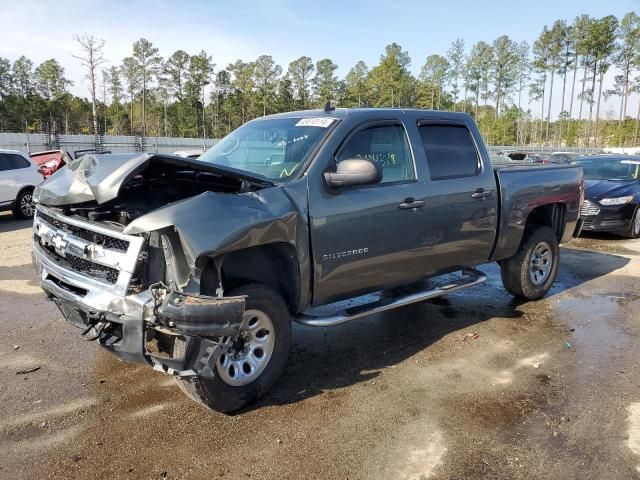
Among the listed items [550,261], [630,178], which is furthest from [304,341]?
[630,178]

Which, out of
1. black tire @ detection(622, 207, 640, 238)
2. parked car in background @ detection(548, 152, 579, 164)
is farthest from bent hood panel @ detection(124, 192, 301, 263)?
parked car in background @ detection(548, 152, 579, 164)

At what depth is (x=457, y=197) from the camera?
4918mm

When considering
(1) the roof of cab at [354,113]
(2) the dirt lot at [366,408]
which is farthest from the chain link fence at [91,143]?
(2) the dirt lot at [366,408]

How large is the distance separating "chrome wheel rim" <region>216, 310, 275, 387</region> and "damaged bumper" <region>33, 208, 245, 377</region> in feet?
1.02

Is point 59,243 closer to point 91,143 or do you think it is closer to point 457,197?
point 457,197

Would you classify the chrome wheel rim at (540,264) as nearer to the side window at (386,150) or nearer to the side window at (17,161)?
the side window at (386,150)

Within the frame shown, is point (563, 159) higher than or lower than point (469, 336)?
higher

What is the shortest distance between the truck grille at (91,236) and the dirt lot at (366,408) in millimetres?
1183

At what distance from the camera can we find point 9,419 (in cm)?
350

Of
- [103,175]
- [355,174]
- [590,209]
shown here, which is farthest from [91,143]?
[355,174]

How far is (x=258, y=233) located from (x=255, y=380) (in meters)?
1.02

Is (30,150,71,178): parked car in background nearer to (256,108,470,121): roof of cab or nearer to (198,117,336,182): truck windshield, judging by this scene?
(198,117,336,182): truck windshield

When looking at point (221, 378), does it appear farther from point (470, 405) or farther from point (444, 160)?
point (444, 160)

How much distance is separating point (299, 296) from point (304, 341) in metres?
1.28
